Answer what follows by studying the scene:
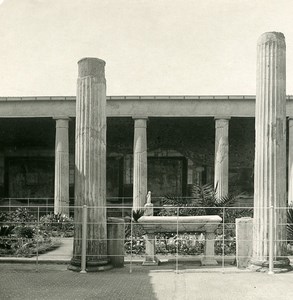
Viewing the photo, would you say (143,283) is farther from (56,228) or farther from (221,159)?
(221,159)

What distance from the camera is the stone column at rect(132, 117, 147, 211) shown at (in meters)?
19.9

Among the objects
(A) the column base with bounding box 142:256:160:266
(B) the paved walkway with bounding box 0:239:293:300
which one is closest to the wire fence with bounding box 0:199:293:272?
(A) the column base with bounding box 142:256:160:266

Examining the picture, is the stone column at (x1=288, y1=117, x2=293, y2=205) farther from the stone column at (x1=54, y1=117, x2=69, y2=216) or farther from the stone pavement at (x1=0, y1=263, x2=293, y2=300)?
the stone pavement at (x1=0, y1=263, x2=293, y2=300)

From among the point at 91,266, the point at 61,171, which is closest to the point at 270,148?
the point at 91,266

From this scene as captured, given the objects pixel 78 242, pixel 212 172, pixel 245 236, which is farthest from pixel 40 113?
pixel 245 236

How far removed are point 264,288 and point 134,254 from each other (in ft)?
15.5

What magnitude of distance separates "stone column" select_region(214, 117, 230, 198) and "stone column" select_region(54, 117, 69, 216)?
20.3ft

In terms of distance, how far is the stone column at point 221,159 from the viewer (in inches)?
779

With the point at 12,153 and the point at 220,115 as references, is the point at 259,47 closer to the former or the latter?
the point at 220,115

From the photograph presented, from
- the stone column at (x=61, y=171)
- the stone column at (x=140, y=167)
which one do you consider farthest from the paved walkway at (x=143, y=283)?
the stone column at (x=61, y=171)

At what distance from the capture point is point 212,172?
83.3 ft

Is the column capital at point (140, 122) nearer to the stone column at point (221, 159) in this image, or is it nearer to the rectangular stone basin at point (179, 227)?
the stone column at point (221, 159)

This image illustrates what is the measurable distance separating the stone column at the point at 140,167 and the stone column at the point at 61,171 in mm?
2825

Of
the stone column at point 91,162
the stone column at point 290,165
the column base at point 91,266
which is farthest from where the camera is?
the stone column at point 290,165
